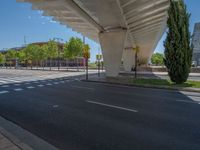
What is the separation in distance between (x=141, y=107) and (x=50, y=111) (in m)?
3.83

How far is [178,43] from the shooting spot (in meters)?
19.2

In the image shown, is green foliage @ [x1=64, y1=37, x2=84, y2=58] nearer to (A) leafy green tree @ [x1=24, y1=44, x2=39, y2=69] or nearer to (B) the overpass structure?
(A) leafy green tree @ [x1=24, y1=44, x2=39, y2=69]

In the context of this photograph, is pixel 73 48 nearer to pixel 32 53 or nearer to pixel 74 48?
pixel 74 48

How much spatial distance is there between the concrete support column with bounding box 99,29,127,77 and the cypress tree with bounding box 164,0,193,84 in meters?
7.63

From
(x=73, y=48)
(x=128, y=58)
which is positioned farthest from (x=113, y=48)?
(x=73, y=48)

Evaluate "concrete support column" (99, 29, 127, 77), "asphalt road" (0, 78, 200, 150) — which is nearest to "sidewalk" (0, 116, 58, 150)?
"asphalt road" (0, 78, 200, 150)

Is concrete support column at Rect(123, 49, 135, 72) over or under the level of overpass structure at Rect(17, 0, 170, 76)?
under

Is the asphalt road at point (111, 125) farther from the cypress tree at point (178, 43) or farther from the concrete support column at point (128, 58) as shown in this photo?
the concrete support column at point (128, 58)

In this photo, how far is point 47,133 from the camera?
21.0 feet

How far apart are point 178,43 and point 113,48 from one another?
9.24 meters

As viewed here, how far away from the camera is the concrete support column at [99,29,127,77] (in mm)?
26609

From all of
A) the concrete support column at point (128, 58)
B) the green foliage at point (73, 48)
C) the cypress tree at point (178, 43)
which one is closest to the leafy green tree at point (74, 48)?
the green foliage at point (73, 48)

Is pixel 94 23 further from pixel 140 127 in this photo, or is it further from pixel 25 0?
pixel 140 127

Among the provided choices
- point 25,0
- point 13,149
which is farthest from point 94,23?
point 13,149
